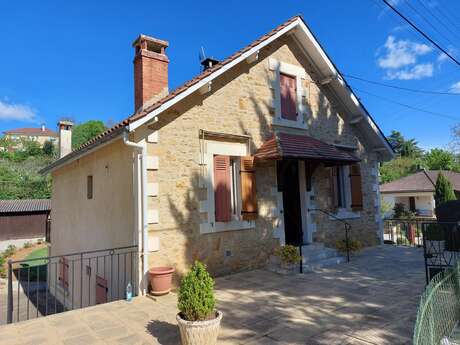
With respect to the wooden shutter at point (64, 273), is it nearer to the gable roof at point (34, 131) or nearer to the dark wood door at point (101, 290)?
the dark wood door at point (101, 290)

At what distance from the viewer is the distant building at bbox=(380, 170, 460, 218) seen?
2776 centimetres

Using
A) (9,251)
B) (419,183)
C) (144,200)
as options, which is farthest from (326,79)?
(9,251)

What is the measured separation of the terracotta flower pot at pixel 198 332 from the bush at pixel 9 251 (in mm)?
25540

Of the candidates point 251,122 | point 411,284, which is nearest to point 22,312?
point 251,122

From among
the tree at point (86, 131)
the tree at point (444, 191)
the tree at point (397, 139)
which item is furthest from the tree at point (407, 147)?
the tree at point (86, 131)

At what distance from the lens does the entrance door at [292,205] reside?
935cm

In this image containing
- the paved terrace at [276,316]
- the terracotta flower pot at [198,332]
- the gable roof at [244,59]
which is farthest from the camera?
the gable roof at [244,59]

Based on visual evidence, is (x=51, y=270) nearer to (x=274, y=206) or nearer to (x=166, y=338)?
(x=274, y=206)

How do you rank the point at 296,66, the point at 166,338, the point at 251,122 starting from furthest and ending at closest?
the point at 296,66 → the point at 251,122 → the point at 166,338

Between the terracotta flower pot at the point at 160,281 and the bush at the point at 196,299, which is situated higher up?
the bush at the point at 196,299

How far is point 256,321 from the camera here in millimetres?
4758

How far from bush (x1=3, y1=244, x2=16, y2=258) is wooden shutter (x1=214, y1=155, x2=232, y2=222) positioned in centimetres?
2321

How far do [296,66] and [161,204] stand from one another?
20.9ft

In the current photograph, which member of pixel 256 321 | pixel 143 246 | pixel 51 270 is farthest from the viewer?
pixel 51 270
